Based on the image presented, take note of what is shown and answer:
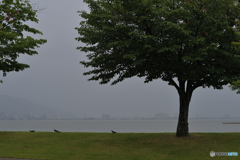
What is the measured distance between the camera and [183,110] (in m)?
21.4

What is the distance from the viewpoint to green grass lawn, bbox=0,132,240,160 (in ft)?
50.1

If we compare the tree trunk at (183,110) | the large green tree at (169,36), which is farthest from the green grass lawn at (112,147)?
the large green tree at (169,36)

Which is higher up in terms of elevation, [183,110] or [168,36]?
[168,36]

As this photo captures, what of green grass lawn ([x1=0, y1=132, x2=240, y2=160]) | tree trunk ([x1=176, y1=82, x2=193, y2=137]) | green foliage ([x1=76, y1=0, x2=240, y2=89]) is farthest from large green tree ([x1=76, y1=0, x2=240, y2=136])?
green grass lawn ([x1=0, y1=132, x2=240, y2=160])

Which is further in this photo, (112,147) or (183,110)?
(183,110)

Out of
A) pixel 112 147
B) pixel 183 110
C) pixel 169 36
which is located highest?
pixel 169 36

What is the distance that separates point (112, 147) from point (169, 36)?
28.1ft

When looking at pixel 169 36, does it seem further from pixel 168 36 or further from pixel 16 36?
pixel 16 36

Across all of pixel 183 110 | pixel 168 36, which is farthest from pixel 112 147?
pixel 168 36

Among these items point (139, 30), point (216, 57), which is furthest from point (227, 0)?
point (139, 30)

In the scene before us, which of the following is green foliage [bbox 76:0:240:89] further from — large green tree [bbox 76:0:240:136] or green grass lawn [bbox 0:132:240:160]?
green grass lawn [bbox 0:132:240:160]

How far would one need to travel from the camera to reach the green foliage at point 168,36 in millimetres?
16719

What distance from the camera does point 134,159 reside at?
14484 mm

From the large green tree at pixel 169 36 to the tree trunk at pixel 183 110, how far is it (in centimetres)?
187
